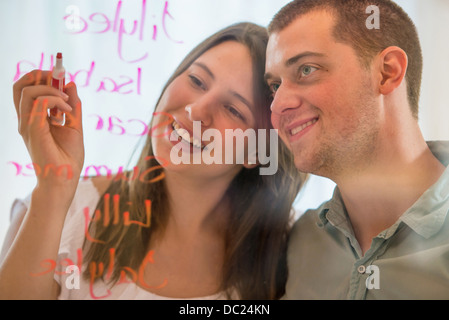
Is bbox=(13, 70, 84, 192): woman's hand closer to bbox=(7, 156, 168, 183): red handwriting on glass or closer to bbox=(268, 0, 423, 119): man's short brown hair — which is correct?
bbox=(7, 156, 168, 183): red handwriting on glass

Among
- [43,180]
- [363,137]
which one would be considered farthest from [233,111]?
[43,180]

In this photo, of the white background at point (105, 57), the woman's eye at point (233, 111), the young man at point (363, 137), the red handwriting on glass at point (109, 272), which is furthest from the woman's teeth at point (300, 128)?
the red handwriting on glass at point (109, 272)

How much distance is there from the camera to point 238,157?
0.91m

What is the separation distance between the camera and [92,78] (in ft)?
2.86

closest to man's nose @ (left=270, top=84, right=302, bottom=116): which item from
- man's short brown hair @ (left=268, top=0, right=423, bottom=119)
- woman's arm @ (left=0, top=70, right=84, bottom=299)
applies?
man's short brown hair @ (left=268, top=0, right=423, bottom=119)

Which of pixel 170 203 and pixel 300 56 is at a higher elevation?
pixel 300 56

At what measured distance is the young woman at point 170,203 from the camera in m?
0.84

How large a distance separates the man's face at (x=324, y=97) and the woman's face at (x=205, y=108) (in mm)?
78

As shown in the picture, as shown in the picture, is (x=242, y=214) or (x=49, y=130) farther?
(x=242, y=214)

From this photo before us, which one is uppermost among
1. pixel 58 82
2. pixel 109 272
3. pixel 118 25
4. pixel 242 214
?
pixel 118 25

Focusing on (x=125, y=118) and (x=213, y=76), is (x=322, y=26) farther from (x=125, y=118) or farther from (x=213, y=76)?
(x=125, y=118)

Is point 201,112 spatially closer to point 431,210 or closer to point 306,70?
point 306,70

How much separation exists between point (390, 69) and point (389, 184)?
0.70 ft
